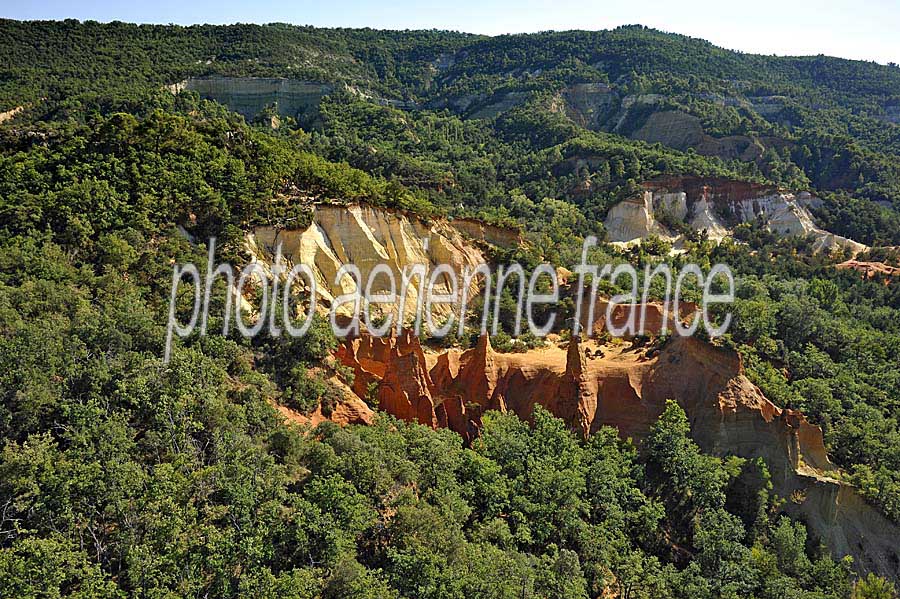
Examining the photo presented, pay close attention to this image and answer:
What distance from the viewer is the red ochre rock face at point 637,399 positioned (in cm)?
2645

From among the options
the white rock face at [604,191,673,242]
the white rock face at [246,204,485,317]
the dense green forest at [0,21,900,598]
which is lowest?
the dense green forest at [0,21,900,598]

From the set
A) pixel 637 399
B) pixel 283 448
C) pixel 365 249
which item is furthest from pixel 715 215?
pixel 283 448

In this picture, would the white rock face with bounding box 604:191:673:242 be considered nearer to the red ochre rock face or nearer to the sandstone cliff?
the sandstone cliff

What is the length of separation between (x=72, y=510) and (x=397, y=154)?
5368 cm

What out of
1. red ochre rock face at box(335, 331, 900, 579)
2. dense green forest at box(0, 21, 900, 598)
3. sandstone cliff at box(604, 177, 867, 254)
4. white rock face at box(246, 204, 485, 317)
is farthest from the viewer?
sandstone cliff at box(604, 177, 867, 254)

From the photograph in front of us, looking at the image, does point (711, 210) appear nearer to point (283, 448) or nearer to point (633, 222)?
point (633, 222)

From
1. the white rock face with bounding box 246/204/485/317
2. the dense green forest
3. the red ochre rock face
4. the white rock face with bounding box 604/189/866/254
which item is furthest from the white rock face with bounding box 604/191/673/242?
the red ochre rock face

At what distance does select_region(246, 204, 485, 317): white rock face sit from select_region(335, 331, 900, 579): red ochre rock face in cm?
360

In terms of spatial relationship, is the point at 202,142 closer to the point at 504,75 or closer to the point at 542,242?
the point at 542,242

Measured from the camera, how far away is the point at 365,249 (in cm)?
3409

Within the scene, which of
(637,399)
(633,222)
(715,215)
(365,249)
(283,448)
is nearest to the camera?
(283,448)

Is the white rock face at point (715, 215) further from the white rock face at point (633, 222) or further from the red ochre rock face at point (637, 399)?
the red ochre rock face at point (637, 399)

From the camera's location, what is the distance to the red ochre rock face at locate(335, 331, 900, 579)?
26.5m

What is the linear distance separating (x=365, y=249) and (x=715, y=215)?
159 ft
